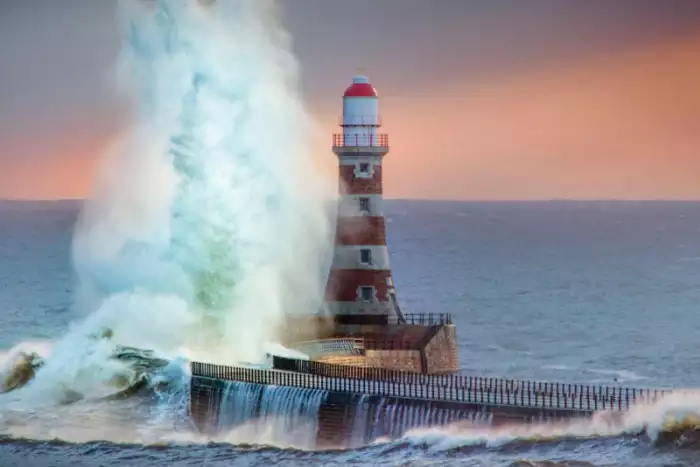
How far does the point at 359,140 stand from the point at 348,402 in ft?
43.1

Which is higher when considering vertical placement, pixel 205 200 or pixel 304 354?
pixel 205 200

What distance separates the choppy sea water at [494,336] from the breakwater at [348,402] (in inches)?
21.8

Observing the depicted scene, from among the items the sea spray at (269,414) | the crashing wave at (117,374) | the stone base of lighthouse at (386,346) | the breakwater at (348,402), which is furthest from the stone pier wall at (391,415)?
the crashing wave at (117,374)

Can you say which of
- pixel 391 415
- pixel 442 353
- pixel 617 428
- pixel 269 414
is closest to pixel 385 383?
pixel 391 415

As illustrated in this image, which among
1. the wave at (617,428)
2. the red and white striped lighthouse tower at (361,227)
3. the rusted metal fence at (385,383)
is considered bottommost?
the wave at (617,428)

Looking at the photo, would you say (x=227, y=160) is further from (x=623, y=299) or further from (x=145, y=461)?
(x=623, y=299)

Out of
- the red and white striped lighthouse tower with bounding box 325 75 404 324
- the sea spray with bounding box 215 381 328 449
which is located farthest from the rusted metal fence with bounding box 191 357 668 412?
the red and white striped lighthouse tower with bounding box 325 75 404 324

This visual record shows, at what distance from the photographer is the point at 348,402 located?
47938 mm

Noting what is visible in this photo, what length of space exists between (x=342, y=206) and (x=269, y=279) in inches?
181

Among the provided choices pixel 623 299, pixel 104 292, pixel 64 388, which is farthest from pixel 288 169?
pixel 623 299

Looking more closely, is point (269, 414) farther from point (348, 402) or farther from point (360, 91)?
point (360, 91)

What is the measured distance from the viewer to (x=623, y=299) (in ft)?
362

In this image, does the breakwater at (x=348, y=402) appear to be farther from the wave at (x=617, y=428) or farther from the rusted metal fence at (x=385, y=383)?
the wave at (x=617, y=428)

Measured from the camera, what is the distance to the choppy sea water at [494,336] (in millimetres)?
44781
